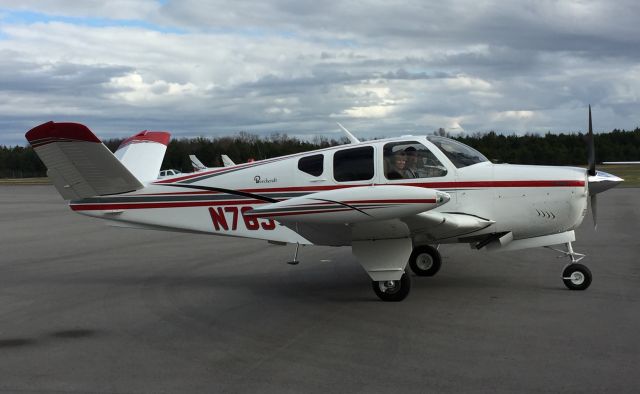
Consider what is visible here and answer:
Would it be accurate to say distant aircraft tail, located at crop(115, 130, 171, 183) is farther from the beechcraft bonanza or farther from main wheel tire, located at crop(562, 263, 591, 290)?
main wheel tire, located at crop(562, 263, 591, 290)

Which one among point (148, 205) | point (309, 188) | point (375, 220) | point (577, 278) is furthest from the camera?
point (148, 205)

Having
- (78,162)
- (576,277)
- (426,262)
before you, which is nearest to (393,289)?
(426,262)

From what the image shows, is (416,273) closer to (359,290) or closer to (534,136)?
(359,290)

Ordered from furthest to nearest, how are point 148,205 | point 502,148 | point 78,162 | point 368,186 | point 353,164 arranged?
1. point 502,148
2. point 148,205
3. point 78,162
4. point 353,164
5. point 368,186

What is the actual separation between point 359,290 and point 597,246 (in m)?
6.32

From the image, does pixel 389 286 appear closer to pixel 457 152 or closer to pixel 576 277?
pixel 457 152

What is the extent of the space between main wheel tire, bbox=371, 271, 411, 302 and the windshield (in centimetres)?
173

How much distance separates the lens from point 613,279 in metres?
9.20

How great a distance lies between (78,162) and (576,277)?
23.0 feet

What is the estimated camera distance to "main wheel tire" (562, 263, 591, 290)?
27.5ft

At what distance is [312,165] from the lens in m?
8.84

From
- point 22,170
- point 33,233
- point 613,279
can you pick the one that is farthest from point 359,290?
point 22,170

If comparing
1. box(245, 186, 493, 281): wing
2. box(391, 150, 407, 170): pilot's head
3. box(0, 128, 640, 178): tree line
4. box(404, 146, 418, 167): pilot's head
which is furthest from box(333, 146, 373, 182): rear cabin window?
box(0, 128, 640, 178): tree line

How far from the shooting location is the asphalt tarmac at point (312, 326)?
5207 mm
